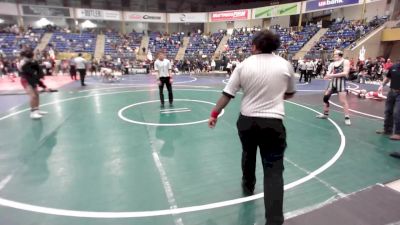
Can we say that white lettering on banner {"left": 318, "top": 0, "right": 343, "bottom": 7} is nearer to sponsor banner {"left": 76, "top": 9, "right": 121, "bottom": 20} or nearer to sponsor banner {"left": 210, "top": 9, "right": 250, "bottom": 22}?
sponsor banner {"left": 210, "top": 9, "right": 250, "bottom": 22}

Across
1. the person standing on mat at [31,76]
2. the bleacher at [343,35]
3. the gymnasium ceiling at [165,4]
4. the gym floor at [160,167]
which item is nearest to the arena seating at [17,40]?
the gymnasium ceiling at [165,4]

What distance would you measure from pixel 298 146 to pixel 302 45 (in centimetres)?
2659

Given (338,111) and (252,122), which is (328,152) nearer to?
(252,122)

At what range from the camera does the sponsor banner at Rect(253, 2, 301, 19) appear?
3200 cm

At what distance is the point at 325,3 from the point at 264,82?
3116 centimetres

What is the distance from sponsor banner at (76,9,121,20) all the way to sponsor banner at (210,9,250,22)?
13239 mm

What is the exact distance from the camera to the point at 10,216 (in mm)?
3129

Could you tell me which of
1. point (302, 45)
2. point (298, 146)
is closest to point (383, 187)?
point (298, 146)

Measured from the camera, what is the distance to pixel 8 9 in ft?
106

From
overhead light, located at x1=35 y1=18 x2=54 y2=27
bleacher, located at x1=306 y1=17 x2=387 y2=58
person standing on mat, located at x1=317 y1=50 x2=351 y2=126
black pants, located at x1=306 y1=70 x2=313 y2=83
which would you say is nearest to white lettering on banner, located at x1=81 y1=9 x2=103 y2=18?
overhead light, located at x1=35 y1=18 x2=54 y2=27

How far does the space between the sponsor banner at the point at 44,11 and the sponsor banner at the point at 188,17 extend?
13.8 metres

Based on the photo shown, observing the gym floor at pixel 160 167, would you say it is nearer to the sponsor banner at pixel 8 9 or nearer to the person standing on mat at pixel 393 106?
the person standing on mat at pixel 393 106

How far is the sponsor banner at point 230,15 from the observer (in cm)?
3647

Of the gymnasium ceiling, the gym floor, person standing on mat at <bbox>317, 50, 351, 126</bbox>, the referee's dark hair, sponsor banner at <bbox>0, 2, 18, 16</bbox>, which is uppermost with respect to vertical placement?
the gymnasium ceiling
